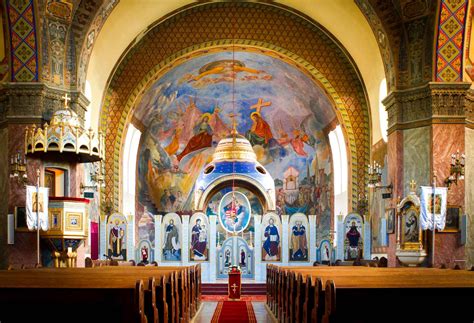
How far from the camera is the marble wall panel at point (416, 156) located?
58.5ft

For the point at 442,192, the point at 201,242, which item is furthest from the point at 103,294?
the point at 201,242

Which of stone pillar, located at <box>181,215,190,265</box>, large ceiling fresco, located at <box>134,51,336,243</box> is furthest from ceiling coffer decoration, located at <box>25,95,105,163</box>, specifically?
large ceiling fresco, located at <box>134,51,336,243</box>

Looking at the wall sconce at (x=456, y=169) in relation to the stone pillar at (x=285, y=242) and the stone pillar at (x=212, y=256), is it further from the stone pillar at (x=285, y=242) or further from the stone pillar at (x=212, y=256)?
the stone pillar at (x=212, y=256)

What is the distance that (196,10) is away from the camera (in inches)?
941

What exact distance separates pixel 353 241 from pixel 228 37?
7.82m

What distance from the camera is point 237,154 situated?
985 inches

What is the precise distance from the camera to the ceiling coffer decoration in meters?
15.4

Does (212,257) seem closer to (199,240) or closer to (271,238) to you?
(199,240)

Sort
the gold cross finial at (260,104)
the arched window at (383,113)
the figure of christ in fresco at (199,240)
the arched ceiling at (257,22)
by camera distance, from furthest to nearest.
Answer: the gold cross finial at (260,104), the figure of christ in fresco at (199,240), the arched ceiling at (257,22), the arched window at (383,113)

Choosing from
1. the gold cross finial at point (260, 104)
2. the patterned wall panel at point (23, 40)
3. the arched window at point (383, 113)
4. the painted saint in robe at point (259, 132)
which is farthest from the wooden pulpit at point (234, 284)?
the painted saint in robe at point (259, 132)

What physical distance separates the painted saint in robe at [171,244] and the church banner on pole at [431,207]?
894 cm

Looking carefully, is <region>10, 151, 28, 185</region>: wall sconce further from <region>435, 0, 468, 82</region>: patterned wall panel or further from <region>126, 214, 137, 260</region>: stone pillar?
<region>435, 0, 468, 82</region>: patterned wall panel

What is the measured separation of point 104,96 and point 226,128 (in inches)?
319

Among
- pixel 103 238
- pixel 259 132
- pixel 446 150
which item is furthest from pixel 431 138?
pixel 259 132
